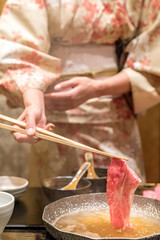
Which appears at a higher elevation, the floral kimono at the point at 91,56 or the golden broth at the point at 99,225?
the floral kimono at the point at 91,56

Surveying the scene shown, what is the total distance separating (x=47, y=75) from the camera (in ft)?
4.60

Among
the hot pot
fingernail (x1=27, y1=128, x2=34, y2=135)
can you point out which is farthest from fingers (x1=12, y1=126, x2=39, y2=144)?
the hot pot

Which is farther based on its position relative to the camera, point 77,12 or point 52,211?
point 77,12

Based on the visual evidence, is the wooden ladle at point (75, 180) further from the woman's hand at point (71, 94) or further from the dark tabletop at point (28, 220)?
the woman's hand at point (71, 94)

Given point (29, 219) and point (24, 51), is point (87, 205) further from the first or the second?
point (24, 51)

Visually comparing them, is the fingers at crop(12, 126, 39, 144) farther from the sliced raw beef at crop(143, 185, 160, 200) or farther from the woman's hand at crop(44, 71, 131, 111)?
the sliced raw beef at crop(143, 185, 160, 200)

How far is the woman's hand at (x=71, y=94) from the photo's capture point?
1415 millimetres

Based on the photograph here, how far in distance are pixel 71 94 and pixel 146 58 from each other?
0.46m

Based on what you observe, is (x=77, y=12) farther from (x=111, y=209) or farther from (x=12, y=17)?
(x=111, y=209)

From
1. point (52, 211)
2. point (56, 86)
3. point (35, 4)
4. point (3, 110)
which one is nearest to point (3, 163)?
point (3, 110)

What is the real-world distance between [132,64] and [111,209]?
2.88 feet

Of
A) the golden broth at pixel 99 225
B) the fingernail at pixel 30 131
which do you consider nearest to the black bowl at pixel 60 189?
the golden broth at pixel 99 225

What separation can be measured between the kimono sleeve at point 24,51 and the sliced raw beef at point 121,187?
1.56 ft

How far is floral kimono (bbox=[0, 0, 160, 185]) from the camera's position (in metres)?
1.43
